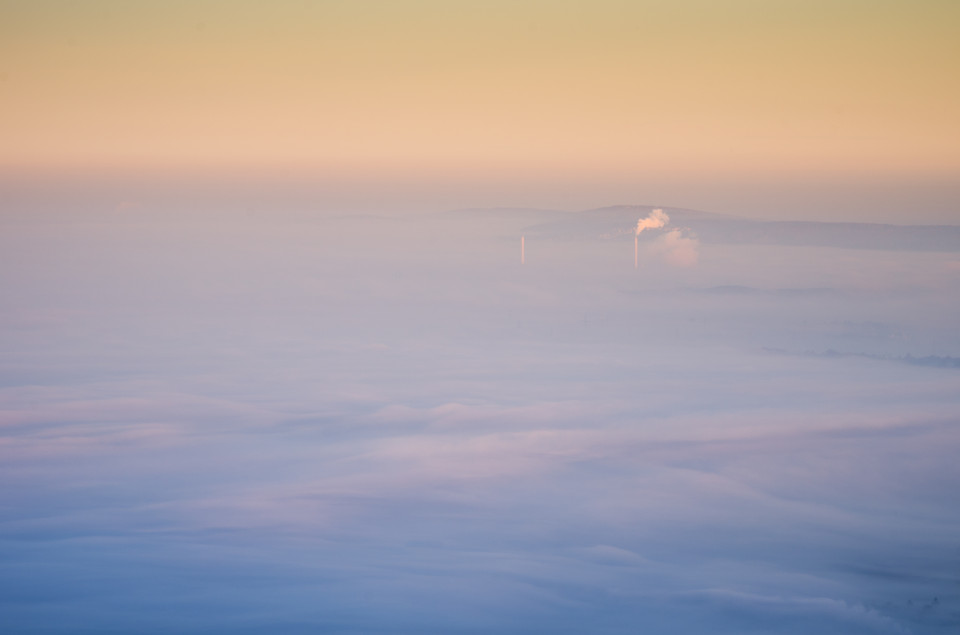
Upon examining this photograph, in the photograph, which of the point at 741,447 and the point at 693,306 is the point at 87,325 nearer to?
the point at 693,306

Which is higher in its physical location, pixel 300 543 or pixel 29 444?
pixel 29 444

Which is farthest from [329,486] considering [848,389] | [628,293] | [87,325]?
[628,293]

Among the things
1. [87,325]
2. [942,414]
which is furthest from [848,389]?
[87,325]

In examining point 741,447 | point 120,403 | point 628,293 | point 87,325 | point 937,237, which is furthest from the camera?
point 628,293

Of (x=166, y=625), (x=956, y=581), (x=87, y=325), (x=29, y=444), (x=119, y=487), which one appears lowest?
(x=166, y=625)

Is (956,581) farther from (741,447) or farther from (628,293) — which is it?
(628,293)

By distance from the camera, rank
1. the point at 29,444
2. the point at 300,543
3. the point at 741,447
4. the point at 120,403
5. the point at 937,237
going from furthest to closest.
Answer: the point at 937,237 → the point at 120,403 → the point at 741,447 → the point at 29,444 → the point at 300,543

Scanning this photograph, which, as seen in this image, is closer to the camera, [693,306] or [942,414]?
[942,414]

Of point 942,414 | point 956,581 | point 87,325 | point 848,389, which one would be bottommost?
point 956,581

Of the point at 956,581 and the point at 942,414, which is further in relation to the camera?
the point at 942,414
